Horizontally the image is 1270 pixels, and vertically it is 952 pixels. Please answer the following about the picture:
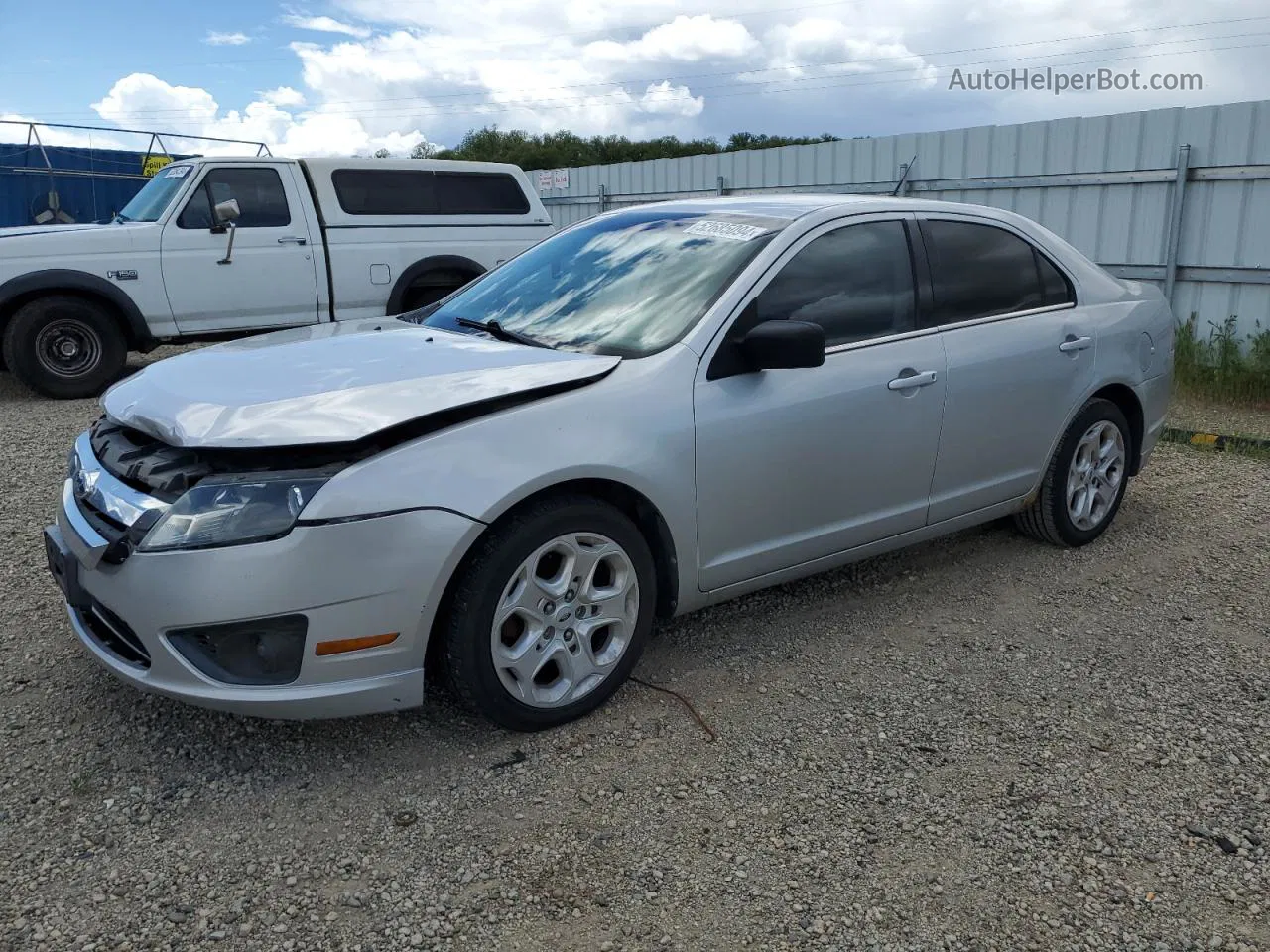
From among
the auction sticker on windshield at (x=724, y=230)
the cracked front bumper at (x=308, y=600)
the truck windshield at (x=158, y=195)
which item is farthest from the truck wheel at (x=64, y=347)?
the auction sticker on windshield at (x=724, y=230)

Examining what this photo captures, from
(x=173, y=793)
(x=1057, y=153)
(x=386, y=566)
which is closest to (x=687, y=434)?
(x=386, y=566)

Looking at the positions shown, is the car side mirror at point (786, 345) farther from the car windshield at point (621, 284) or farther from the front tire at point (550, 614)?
the front tire at point (550, 614)

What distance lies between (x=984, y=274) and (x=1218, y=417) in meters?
5.03

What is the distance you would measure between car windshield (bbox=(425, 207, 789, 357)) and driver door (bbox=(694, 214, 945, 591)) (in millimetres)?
187

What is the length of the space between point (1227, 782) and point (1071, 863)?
0.74 m

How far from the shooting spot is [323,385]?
10.2 ft

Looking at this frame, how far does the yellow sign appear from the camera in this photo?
21328mm

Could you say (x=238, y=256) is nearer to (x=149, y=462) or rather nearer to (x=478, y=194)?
(x=478, y=194)

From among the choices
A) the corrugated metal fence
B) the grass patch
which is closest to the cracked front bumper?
the grass patch

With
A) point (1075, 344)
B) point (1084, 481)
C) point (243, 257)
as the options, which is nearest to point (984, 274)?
point (1075, 344)

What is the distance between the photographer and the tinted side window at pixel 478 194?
10156 mm

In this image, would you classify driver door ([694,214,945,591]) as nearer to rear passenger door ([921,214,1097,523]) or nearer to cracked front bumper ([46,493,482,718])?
rear passenger door ([921,214,1097,523])

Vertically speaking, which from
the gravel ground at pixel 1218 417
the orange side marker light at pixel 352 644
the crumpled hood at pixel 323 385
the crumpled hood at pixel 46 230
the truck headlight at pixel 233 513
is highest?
the crumpled hood at pixel 46 230

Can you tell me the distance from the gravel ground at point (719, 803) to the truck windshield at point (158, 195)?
5856 mm
